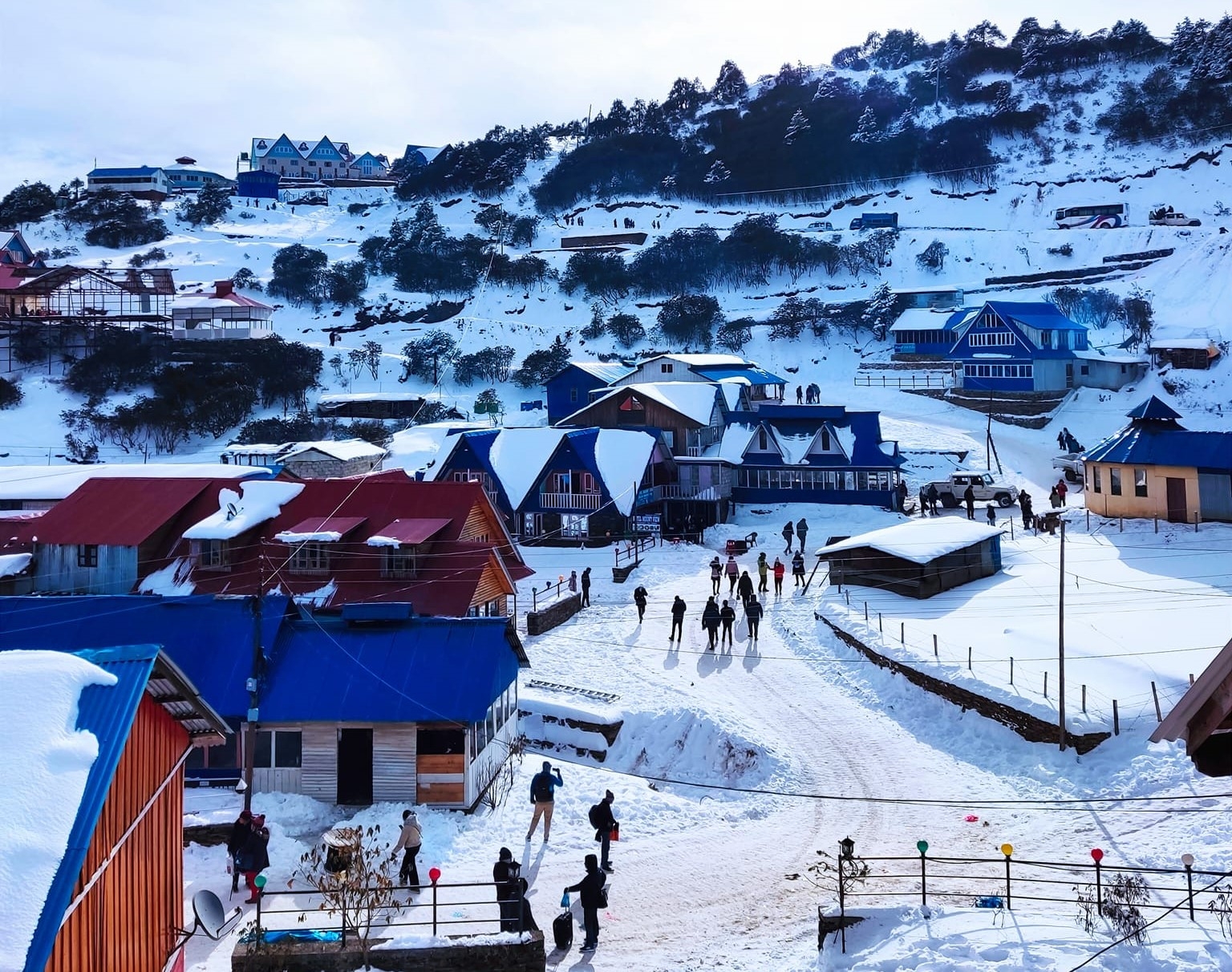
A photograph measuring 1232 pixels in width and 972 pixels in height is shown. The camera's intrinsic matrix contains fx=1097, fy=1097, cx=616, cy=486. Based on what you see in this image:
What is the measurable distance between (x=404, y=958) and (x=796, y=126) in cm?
12348

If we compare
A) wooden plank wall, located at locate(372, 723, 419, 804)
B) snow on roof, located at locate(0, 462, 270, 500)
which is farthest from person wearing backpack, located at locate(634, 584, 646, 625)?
wooden plank wall, located at locate(372, 723, 419, 804)

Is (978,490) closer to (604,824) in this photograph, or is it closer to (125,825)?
(604,824)

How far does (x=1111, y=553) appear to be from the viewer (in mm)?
31734

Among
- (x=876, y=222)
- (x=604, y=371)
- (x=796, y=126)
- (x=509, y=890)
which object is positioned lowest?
(x=509, y=890)

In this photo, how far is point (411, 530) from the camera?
2598 cm

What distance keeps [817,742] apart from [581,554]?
721 inches

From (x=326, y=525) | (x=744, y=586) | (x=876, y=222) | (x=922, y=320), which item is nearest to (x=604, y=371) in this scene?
(x=922, y=320)

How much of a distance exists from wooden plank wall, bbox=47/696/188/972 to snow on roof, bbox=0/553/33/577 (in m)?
19.2

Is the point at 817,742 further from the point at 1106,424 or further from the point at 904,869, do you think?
the point at 1106,424

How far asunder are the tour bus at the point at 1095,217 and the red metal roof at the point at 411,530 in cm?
8133

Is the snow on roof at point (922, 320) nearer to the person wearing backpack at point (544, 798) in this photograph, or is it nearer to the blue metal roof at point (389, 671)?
the blue metal roof at point (389, 671)

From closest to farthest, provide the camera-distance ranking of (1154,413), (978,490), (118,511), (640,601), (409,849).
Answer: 1. (409,849)
2. (118,511)
3. (640,601)
4. (1154,413)
5. (978,490)

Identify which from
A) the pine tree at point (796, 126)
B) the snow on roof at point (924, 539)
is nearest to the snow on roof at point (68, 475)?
the snow on roof at point (924, 539)

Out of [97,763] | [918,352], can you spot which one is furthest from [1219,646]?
[918,352]
